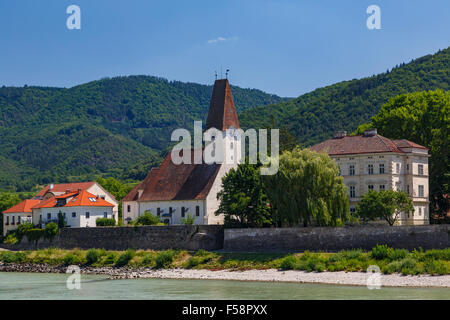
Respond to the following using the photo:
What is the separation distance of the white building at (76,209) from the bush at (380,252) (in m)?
36.0

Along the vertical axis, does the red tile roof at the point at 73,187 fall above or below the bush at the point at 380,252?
above

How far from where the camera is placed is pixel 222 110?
73.6 meters

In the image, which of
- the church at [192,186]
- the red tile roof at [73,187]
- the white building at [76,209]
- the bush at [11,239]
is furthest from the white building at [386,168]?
the bush at [11,239]

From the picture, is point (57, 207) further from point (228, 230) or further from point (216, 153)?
point (228, 230)

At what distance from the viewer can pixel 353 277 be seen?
150 ft

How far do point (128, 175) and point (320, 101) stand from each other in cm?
6474

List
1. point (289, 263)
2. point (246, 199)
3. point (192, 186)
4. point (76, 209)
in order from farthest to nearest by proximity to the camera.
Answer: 1. point (76, 209)
2. point (192, 186)
3. point (246, 199)
4. point (289, 263)

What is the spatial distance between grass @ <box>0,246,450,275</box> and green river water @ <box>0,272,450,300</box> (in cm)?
395

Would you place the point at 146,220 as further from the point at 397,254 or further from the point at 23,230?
the point at 397,254

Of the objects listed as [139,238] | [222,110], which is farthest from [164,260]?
[222,110]

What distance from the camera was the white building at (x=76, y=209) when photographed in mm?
74438

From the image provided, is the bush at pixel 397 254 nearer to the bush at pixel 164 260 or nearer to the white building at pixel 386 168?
the white building at pixel 386 168

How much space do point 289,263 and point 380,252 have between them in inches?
258
